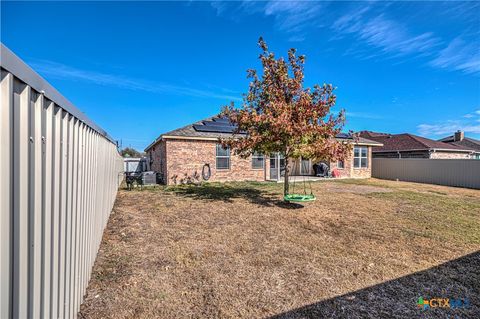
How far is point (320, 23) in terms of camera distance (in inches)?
392

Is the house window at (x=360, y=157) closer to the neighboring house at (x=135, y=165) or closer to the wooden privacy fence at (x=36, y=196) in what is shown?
the neighboring house at (x=135, y=165)

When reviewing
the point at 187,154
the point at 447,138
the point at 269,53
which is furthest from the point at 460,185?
the point at 447,138

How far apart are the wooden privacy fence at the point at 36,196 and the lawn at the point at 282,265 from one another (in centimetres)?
116

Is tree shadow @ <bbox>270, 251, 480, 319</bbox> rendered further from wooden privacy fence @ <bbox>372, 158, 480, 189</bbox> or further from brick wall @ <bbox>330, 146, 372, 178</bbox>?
wooden privacy fence @ <bbox>372, 158, 480, 189</bbox>

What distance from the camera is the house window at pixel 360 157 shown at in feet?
66.8

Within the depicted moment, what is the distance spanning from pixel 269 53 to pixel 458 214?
7642mm

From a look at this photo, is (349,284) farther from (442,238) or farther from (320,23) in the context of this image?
(320,23)

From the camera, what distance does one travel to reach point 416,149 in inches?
886

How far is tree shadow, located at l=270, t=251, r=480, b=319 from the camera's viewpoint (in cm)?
286

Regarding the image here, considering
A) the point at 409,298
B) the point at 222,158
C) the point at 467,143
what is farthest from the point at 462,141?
the point at 409,298

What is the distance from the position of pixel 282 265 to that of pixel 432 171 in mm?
19216

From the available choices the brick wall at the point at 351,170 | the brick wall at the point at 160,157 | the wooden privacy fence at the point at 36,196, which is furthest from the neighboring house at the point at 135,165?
the wooden privacy fence at the point at 36,196

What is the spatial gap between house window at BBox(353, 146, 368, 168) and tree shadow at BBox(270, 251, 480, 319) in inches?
682

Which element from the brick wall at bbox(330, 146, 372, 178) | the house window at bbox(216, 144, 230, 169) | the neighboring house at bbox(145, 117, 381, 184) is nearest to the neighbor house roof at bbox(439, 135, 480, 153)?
the brick wall at bbox(330, 146, 372, 178)
